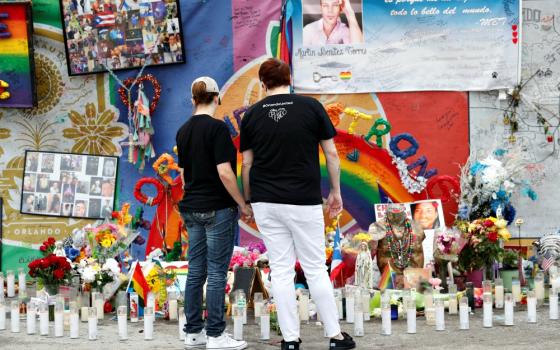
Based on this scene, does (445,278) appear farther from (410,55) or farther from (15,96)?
(15,96)

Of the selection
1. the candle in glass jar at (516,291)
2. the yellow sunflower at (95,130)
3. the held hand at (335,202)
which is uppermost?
the yellow sunflower at (95,130)

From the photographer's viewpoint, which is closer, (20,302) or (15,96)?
(20,302)

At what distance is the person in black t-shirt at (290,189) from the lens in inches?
251

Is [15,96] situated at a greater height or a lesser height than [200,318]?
greater

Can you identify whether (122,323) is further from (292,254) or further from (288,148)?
(288,148)

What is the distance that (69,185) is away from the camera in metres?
9.51

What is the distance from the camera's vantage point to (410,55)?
9117 mm

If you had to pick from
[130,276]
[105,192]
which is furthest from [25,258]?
[130,276]

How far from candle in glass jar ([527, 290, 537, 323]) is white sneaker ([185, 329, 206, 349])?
240cm

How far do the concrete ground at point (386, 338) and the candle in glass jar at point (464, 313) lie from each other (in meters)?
0.05

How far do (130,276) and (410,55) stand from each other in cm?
319

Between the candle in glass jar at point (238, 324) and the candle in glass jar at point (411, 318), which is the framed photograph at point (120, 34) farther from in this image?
the candle in glass jar at point (411, 318)

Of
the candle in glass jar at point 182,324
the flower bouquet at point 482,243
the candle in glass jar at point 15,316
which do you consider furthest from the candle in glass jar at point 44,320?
the flower bouquet at point 482,243

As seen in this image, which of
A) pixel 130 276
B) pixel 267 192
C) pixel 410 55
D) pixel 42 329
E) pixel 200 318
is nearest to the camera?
pixel 267 192
